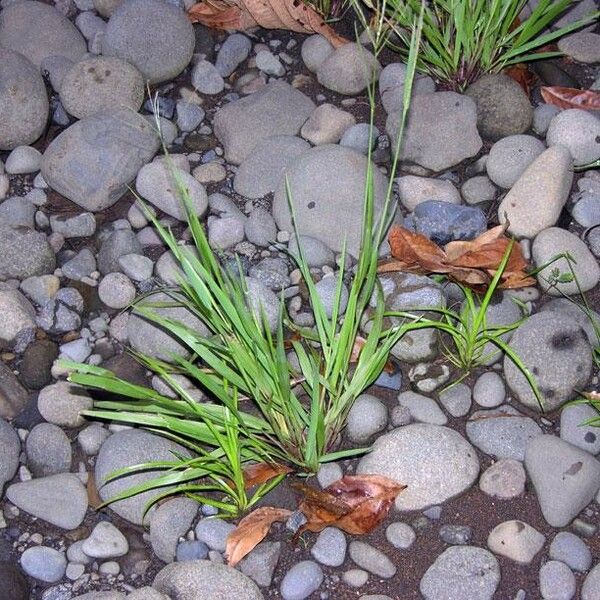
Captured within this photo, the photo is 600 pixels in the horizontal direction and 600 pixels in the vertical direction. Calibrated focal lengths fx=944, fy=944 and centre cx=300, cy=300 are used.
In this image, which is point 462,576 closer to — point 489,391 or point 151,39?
point 489,391

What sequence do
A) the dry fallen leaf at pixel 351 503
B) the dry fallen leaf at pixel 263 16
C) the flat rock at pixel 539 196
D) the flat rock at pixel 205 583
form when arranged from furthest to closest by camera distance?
the dry fallen leaf at pixel 263 16
the flat rock at pixel 539 196
the dry fallen leaf at pixel 351 503
the flat rock at pixel 205 583

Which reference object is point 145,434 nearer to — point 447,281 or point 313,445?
point 313,445

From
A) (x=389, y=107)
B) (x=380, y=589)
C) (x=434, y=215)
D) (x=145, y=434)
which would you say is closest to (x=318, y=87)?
(x=389, y=107)

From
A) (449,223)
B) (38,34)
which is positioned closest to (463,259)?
(449,223)

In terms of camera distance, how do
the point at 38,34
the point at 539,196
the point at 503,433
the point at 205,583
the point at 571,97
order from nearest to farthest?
the point at 205,583
the point at 503,433
the point at 539,196
the point at 571,97
the point at 38,34

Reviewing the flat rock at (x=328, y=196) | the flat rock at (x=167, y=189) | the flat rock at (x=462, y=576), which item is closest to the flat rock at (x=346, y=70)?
the flat rock at (x=328, y=196)

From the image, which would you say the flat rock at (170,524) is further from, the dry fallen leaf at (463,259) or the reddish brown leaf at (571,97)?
the reddish brown leaf at (571,97)

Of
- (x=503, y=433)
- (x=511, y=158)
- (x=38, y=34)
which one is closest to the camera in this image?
(x=503, y=433)

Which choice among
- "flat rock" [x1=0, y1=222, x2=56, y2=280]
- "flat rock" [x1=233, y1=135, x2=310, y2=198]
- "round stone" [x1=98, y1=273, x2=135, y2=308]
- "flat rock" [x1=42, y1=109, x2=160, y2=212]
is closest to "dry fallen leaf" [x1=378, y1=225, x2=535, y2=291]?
"flat rock" [x1=233, y1=135, x2=310, y2=198]
